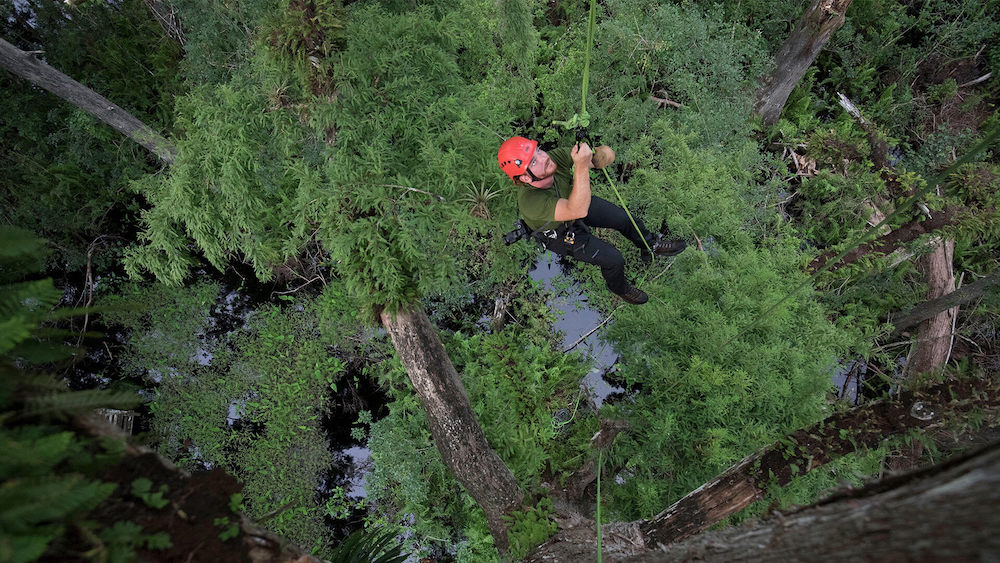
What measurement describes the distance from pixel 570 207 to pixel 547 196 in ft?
1.14

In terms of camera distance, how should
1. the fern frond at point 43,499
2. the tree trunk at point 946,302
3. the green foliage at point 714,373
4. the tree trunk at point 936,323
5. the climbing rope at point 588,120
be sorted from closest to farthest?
the fern frond at point 43,499, the climbing rope at point 588,120, the green foliage at point 714,373, the tree trunk at point 946,302, the tree trunk at point 936,323

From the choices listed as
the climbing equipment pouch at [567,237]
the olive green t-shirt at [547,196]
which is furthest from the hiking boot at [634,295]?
the olive green t-shirt at [547,196]

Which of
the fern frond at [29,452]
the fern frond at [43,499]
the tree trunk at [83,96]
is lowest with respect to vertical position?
the fern frond at [43,499]

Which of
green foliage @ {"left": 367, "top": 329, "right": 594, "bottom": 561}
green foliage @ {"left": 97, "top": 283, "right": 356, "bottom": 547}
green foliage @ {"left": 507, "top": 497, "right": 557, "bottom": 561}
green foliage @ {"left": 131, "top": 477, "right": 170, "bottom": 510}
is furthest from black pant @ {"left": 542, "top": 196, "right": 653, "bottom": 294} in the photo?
green foliage @ {"left": 131, "top": 477, "right": 170, "bottom": 510}

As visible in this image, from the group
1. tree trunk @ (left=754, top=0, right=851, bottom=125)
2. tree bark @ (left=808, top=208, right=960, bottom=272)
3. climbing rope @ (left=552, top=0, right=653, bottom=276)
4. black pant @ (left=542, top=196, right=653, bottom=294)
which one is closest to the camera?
climbing rope @ (left=552, top=0, right=653, bottom=276)

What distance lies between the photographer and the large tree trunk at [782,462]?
2989mm

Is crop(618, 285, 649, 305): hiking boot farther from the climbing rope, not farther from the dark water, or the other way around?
the dark water

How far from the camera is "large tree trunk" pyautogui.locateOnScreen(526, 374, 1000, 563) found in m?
2.99

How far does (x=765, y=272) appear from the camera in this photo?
5.13 m

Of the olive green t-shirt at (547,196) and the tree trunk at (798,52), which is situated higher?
the tree trunk at (798,52)

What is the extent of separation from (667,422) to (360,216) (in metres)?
3.99

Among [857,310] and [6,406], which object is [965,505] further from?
[857,310]

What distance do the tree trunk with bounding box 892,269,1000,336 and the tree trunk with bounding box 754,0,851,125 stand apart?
3.21 meters

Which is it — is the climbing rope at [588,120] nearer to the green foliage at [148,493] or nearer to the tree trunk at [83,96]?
the green foliage at [148,493]
